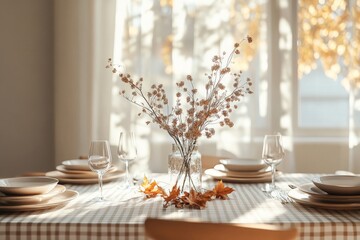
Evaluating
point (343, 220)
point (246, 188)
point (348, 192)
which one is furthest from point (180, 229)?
point (246, 188)

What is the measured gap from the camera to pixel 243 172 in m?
2.12

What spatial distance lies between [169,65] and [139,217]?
2154mm

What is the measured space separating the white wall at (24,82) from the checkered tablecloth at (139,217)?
2.00m

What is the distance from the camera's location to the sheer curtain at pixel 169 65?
346cm

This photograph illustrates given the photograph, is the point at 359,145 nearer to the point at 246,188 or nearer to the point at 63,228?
the point at 246,188

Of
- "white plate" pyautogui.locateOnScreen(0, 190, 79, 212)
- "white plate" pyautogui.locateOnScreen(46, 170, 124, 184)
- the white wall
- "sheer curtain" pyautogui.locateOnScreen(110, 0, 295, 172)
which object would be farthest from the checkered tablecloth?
the white wall

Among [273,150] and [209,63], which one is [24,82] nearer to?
[209,63]

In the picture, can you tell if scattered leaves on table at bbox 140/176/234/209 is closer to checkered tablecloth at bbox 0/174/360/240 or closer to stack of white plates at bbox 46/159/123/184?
checkered tablecloth at bbox 0/174/360/240

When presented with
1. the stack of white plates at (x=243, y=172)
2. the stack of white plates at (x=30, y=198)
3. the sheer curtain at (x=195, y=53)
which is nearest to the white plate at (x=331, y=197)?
the stack of white plates at (x=243, y=172)

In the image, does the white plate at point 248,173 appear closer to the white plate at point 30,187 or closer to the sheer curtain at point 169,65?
the white plate at point 30,187

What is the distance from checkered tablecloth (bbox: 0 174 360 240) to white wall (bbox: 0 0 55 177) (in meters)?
2.00

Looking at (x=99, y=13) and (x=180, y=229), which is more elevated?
(x=99, y=13)

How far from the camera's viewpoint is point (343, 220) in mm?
1404

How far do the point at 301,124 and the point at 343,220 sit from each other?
2244mm
